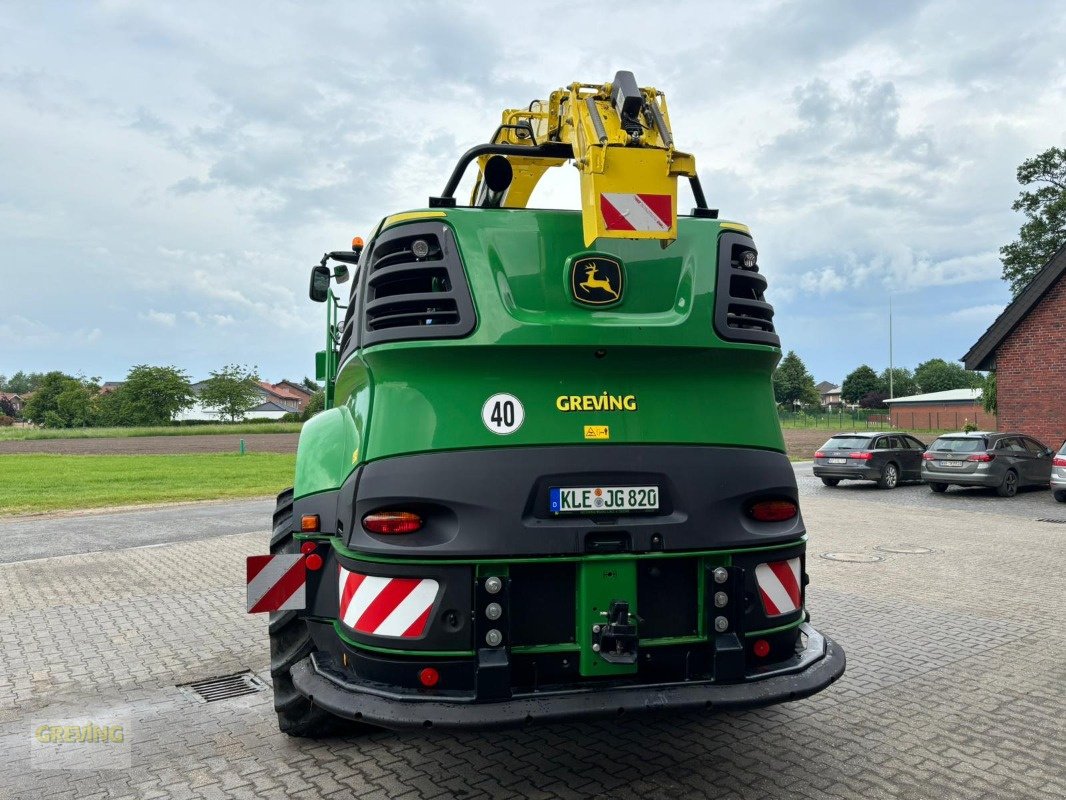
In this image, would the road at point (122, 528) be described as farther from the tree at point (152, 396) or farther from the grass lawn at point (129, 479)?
the tree at point (152, 396)

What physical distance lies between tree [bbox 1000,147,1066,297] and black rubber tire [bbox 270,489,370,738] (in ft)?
146

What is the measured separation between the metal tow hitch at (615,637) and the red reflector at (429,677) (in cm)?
65

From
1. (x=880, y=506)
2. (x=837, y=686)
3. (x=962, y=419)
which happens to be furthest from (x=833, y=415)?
(x=837, y=686)

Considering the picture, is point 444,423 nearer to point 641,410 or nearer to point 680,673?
point 641,410

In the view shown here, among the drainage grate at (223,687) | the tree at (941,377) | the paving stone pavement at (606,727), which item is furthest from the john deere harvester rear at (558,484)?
the tree at (941,377)

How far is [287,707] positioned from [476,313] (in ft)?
7.52

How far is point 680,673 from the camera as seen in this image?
355 cm

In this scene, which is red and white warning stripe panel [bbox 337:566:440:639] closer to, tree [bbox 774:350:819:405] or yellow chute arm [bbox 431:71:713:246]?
yellow chute arm [bbox 431:71:713:246]

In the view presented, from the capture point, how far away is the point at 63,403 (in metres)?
90.3

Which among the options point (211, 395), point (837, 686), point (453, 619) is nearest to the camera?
point (453, 619)

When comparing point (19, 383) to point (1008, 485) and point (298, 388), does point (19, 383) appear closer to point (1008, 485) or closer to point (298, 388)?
point (298, 388)

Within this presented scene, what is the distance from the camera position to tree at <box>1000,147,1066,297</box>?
132 feet

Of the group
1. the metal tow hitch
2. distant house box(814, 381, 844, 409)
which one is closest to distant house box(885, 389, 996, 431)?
the metal tow hitch

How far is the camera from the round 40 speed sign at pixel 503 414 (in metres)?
3.42
